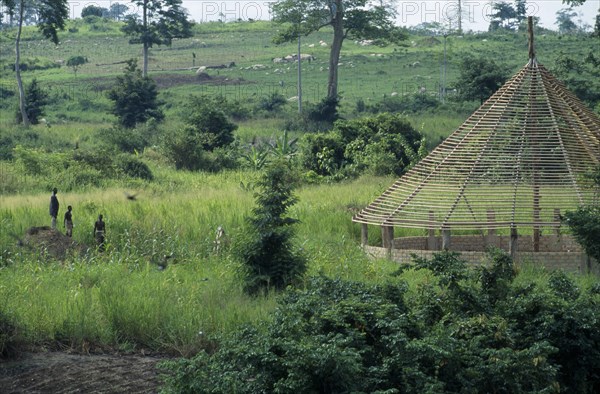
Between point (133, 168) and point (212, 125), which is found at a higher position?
point (212, 125)

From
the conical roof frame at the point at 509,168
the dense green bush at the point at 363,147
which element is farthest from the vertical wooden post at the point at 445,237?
the dense green bush at the point at 363,147

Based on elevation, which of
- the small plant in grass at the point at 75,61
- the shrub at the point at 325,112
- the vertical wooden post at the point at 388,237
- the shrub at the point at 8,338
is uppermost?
the small plant in grass at the point at 75,61

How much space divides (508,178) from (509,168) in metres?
0.17

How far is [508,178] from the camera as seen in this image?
1695 cm

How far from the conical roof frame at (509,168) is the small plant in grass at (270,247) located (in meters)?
2.61

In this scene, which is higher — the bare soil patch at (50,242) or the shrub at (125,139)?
the shrub at (125,139)

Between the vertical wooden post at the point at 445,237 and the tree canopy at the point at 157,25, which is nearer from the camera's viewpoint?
the vertical wooden post at the point at 445,237

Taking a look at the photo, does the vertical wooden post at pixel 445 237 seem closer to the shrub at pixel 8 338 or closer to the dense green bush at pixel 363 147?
the shrub at pixel 8 338

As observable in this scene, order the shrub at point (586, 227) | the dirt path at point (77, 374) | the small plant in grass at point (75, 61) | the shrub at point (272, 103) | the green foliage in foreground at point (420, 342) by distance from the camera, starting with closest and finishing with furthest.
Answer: the green foliage in foreground at point (420, 342), the dirt path at point (77, 374), the shrub at point (586, 227), the shrub at point (272, 103), the small plant in grass at point (75, 61)

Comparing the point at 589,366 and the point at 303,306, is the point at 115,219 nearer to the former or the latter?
the point at 303,306

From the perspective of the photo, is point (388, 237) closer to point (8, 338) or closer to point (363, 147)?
point (8, 338)

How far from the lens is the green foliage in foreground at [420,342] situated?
28.7 ft

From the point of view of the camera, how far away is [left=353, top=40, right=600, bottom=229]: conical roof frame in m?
16.6

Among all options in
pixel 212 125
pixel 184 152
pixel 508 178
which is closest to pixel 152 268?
pixel 508 178
